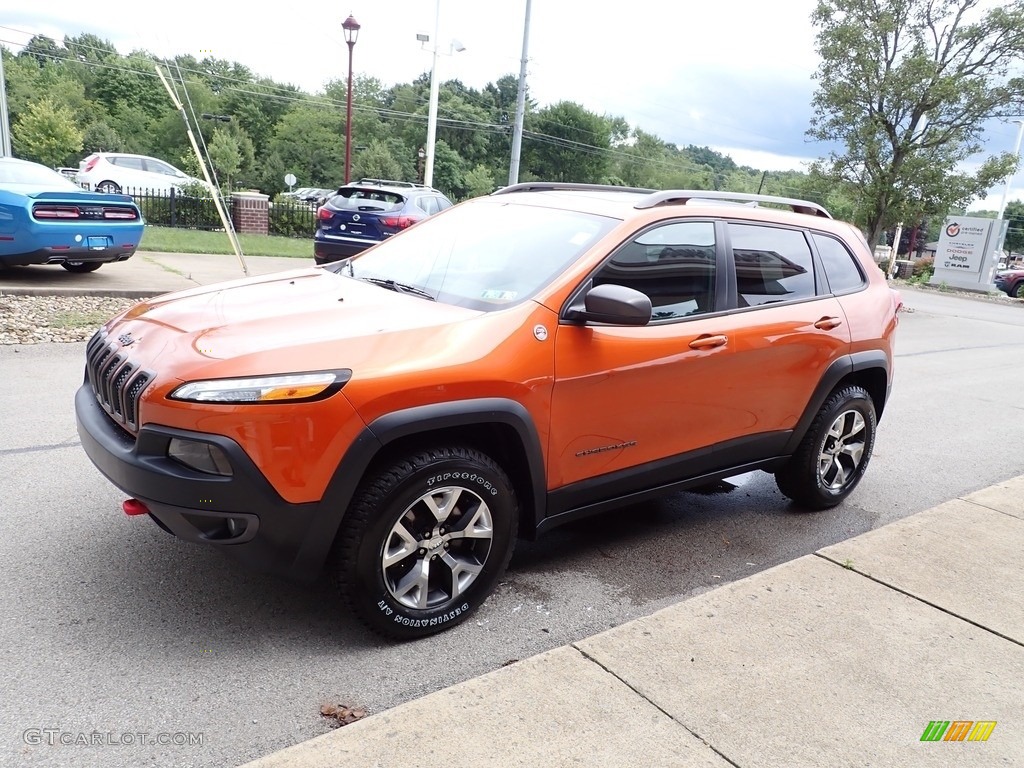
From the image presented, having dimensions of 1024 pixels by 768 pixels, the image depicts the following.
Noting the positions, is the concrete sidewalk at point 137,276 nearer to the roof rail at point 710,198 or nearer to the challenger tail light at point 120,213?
the challenger tail light at point 120,213

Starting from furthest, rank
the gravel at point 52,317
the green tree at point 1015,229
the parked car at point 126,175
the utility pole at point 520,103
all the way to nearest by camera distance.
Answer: the green tree at point 1015,229 < the utility pole at point 520,103 < the parked car at point 126,175 < the gravel at point 52,317

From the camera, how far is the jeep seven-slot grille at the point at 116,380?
2838 mm

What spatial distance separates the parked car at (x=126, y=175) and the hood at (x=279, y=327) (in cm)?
2027

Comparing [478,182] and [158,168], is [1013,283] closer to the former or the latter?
[158,168]

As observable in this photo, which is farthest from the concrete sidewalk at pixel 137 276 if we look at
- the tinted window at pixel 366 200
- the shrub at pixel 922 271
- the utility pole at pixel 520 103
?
the shrub at pixel 922 271

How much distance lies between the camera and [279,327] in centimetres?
303

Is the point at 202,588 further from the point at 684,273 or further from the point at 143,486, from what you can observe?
the point at 684,273

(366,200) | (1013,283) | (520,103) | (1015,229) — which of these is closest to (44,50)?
(520,103)

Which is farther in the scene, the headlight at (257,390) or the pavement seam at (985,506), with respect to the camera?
the pavement seam at (985,506)

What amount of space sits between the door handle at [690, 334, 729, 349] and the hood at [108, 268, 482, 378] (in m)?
1.14

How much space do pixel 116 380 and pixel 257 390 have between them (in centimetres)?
74

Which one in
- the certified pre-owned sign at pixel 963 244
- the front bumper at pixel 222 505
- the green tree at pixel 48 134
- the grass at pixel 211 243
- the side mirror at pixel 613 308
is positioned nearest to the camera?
the front bumper at pixel 222 505

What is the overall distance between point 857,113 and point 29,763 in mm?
20277

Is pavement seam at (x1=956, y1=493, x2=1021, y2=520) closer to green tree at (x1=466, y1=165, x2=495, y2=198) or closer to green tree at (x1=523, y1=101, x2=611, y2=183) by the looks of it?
green tree at (x1=466, y1=165, x2=495, y2=198)
